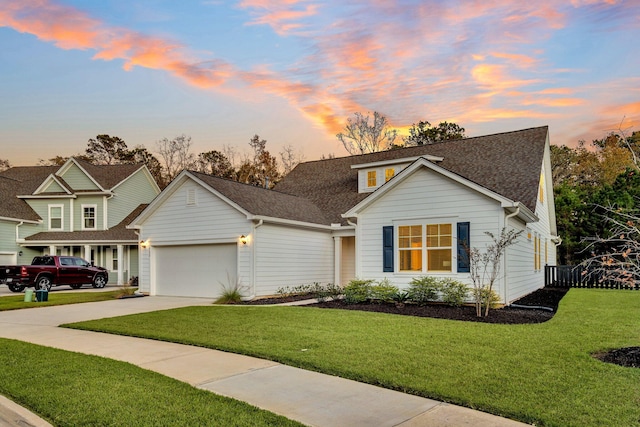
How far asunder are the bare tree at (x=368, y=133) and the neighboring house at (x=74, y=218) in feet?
56.5

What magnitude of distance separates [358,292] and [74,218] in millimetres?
21092

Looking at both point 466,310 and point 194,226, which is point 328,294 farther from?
point 194,226

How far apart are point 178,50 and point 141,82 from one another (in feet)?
8.72

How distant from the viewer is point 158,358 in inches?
280

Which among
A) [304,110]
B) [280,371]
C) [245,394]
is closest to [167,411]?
[245,394]

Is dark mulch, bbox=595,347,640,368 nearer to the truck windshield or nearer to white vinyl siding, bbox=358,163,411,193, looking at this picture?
white vinyl siding, bbox=358,163,411,193

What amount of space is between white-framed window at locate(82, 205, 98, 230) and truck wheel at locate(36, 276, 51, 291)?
7372mm

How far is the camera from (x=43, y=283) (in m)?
20.4

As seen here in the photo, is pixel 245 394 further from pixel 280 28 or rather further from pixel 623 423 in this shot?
pixel 280 28

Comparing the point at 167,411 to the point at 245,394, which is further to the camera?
the point at 245,394

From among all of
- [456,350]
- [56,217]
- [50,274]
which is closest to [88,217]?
[56,217]

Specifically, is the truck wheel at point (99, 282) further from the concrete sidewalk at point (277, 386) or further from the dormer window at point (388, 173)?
the dormer window at point (388, 173)

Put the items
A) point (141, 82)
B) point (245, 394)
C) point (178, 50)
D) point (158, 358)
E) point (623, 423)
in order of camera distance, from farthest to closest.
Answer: point (141, 82) < point (178, 50) < point (158, 358) < point (245, 394) < point (623, 423)

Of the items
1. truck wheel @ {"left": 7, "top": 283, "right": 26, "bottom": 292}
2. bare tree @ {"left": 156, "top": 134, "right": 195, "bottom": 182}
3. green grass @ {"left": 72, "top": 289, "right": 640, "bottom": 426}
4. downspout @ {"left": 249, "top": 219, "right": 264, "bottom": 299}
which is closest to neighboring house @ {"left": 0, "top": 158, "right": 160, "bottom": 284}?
truck wheel @ {"left": 7, "top": 283, "right": 26, "bottom": 292}
